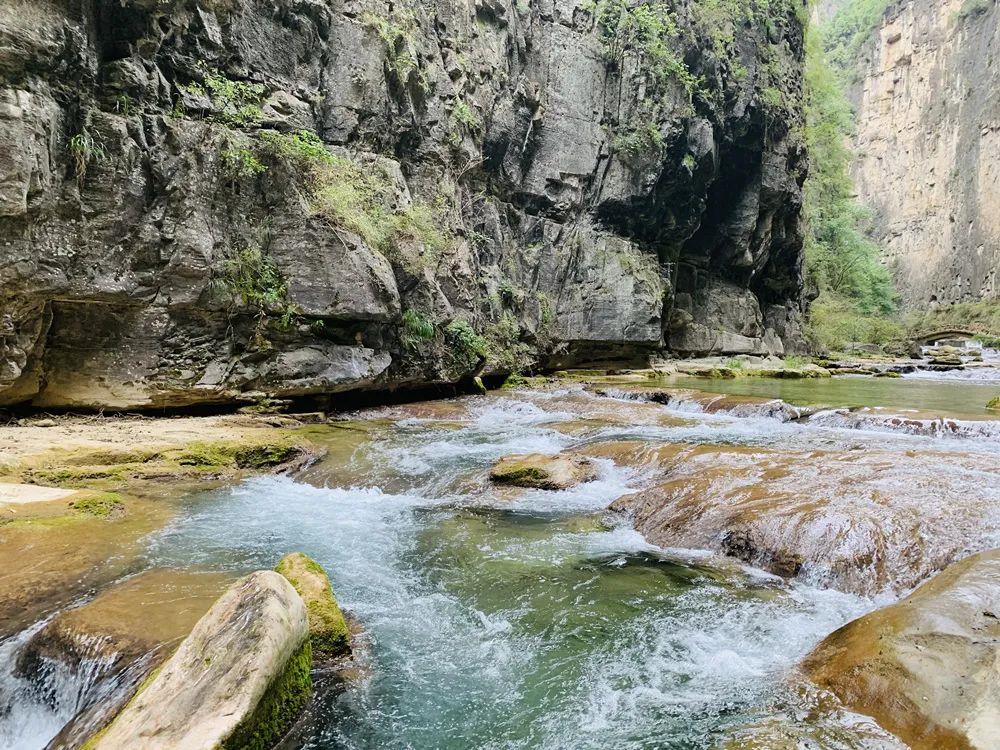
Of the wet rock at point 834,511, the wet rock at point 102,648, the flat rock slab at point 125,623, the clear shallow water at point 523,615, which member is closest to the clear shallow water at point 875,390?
the wet rock at point 834,511

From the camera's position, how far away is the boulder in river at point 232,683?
2217 millimetres

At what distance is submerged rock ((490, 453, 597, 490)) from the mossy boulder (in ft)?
11.7

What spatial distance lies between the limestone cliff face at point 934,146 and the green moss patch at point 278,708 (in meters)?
52.6

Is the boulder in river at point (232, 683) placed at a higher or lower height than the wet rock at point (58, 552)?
higher

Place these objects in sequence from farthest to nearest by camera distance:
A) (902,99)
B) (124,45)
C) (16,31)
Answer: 1. (902,99)
2. (124,45)
3. (16,31)

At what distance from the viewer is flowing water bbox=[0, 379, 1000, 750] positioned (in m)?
2.75

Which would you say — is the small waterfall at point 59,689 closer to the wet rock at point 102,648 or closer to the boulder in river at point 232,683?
the wet rock at point 102,648

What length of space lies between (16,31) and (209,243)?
3544 mm

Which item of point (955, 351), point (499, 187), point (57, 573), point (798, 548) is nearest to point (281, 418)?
point (57, 573)

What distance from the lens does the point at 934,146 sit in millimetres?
48656

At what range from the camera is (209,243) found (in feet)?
32.0

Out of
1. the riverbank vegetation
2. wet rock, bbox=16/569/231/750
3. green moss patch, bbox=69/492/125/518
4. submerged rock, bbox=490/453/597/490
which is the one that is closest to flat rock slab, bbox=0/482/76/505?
green moss patch, bbox=69/492/125/518

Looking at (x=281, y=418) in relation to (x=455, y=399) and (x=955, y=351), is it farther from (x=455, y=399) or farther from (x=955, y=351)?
(x=955, y=351)

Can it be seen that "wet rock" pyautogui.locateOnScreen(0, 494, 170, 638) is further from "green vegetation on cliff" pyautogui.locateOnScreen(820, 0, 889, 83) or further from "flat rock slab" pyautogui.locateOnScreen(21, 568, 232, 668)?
"green vegetation on cliff" pyautogui.locateOnScreen(820, 0, 889, 83)
